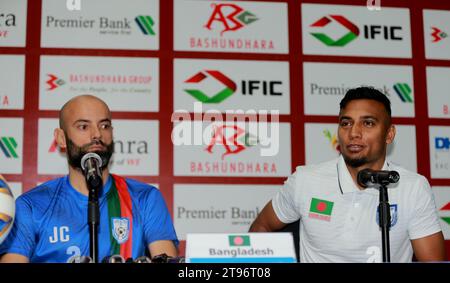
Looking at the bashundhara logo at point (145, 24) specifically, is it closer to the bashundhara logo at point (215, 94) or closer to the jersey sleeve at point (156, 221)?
the bashundhara logo at point (215, 94)

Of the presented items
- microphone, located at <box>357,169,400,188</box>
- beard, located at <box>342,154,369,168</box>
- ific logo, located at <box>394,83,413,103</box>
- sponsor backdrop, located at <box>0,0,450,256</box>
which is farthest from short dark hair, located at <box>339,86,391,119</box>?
ific logo, located at <box>394,83,413,103</box>

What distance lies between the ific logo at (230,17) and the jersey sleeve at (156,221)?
4.68ft

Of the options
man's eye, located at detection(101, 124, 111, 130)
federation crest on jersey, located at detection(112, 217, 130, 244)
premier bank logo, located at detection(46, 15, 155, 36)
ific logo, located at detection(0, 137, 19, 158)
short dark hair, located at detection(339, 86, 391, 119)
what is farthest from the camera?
premier bank logo, located at detection(46, 15, 155, 36)

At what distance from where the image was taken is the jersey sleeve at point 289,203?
259cm

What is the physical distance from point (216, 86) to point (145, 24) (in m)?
0.54

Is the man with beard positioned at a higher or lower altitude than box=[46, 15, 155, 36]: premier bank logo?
lower

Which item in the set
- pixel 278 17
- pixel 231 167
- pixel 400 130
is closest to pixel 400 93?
pixel 400 130

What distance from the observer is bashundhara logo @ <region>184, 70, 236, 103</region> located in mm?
3486

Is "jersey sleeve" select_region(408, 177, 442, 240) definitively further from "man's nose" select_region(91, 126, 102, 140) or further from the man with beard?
"man's nose" select_region(91, 126, 102, 140)

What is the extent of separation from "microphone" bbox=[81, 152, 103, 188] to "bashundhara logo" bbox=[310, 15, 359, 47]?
2206 mm

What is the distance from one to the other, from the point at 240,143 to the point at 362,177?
167cm

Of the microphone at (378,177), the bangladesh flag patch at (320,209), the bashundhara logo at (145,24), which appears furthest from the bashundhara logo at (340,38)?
the microphone at (378,177)

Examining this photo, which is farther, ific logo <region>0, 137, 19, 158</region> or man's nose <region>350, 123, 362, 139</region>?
ific logo <region>0, 137, 19, 158</region>
